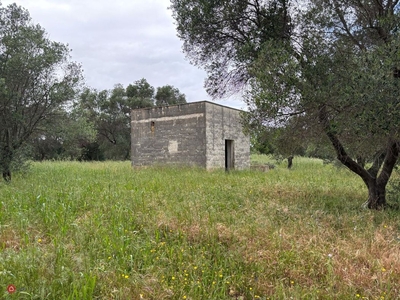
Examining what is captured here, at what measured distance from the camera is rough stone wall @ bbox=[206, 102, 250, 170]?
49.3 ft

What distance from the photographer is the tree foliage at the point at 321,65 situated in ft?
15.7

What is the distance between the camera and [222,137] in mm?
16062

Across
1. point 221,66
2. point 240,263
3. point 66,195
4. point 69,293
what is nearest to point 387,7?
point 221,66

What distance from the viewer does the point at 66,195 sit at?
7.01 meters

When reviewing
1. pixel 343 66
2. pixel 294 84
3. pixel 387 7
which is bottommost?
pixel 294 84

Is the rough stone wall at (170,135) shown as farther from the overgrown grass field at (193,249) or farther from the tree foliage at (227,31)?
the overgrown grass field at (193,249)

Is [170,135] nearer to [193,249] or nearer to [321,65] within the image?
[321,65]

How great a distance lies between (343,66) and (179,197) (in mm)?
4545

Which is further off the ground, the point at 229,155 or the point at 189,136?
the point at 189,136

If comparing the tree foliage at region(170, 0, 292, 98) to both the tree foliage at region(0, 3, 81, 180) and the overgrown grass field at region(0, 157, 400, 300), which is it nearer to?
the overgrown grass field at region(0, 157, 400, 300)

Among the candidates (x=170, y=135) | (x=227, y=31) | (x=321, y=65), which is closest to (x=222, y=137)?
(x=170, y=135)

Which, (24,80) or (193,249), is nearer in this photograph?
(193,249)

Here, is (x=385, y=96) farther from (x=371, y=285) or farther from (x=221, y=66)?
(x=221, y=66)

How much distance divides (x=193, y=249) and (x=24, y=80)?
9322 mm
